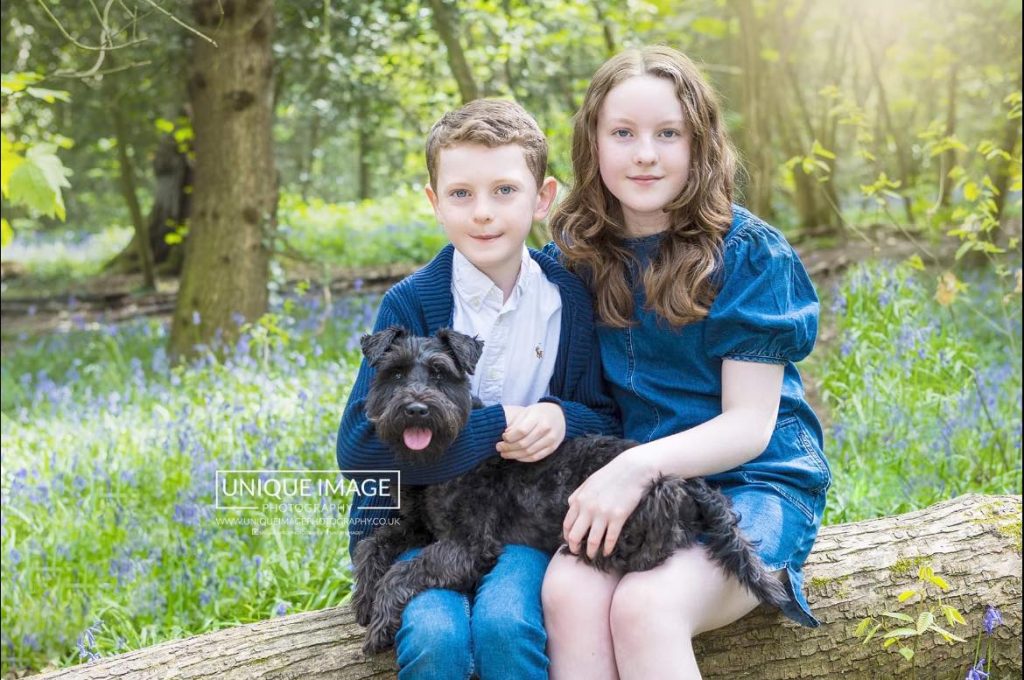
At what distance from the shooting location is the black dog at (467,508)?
8.31 feet

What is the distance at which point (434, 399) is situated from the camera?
2482 mm

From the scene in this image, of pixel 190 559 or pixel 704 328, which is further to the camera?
A: pixel 190 559

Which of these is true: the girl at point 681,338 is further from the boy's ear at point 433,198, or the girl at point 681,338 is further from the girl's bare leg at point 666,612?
the boy's ear at point 433,198

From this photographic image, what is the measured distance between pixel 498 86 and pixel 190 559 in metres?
7.37

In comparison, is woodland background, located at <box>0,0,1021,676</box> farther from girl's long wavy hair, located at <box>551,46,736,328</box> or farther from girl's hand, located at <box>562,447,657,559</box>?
girl's hand, located at <box>562,447,657,559</box>

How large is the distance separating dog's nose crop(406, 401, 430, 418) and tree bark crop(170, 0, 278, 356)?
4608 mm

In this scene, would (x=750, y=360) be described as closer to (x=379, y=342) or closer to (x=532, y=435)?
(x=532, y=435)

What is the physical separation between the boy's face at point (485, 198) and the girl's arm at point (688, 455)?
0.77 m

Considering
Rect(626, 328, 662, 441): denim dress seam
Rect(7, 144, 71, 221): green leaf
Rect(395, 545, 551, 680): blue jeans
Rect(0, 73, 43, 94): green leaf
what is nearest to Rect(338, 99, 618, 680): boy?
Rect(395, 545, 551, 680): blue jeans

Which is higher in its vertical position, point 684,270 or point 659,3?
point 659,3

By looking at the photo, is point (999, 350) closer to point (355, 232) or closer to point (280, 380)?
point (280, 380)

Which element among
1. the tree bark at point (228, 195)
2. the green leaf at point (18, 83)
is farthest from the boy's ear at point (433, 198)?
the tree bark at point (228, 195)

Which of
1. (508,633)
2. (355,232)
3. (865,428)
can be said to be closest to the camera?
(508,633)

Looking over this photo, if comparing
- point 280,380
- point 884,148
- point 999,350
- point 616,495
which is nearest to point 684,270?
point 616,495
